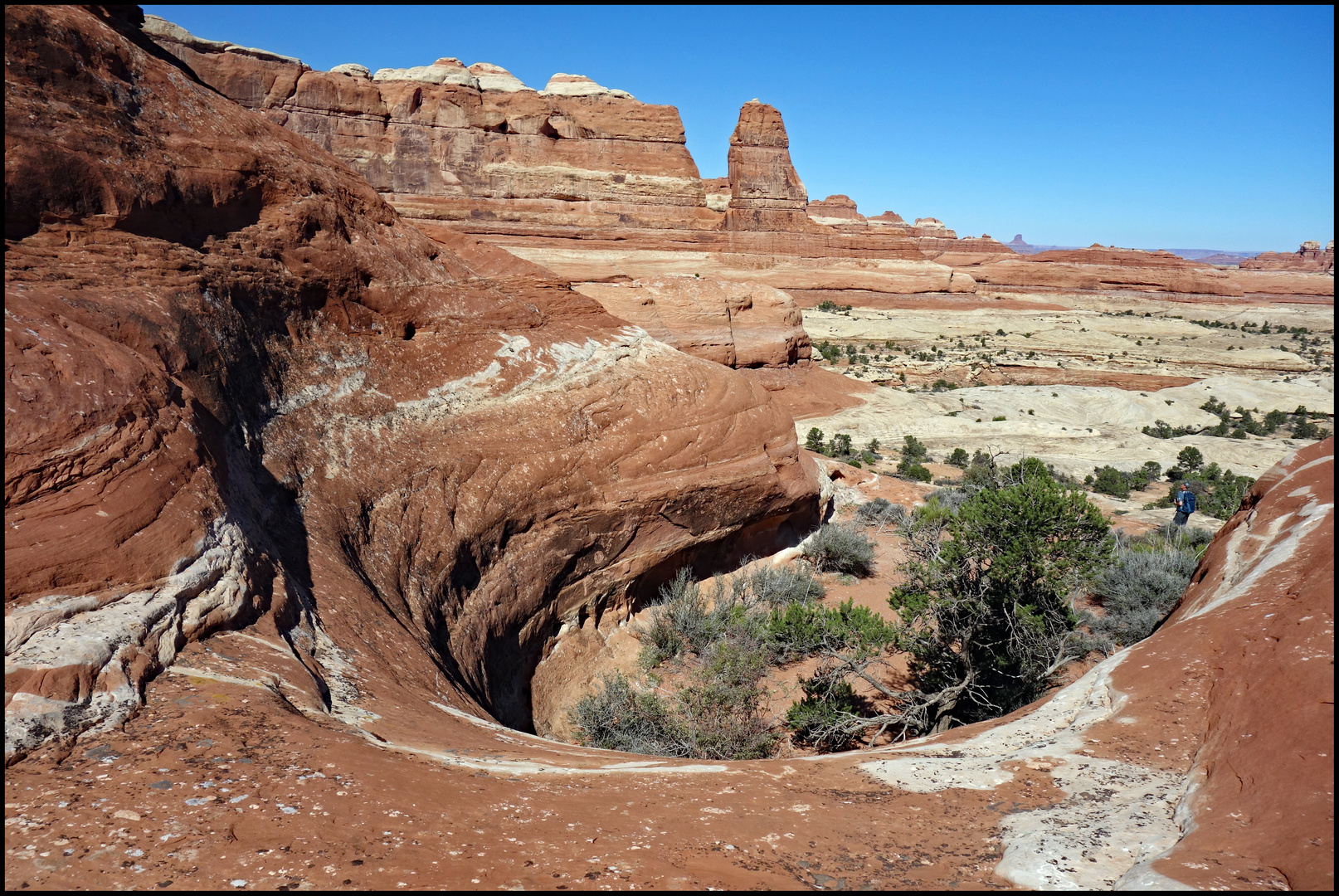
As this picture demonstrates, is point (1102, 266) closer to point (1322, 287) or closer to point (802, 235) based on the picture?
point (1322, 287)

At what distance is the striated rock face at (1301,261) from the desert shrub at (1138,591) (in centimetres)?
11658

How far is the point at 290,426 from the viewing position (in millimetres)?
7078

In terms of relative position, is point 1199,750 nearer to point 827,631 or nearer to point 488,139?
point 827,631

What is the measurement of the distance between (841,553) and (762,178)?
172 ft

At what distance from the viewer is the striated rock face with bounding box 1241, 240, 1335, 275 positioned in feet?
333

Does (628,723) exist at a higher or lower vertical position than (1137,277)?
lower

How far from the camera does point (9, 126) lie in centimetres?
568

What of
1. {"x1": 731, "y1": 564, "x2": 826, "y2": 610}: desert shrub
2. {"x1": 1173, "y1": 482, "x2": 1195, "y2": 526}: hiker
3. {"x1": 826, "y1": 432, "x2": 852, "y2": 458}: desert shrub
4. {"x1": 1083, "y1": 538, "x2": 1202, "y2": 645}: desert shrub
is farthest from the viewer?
{"x1": 826, "y1": 432, "x2": 852, "y2": 458}: desert shrub

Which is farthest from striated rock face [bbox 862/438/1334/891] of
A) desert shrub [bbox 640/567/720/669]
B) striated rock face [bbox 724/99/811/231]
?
striated rock face [bbox 724/99/811/231]

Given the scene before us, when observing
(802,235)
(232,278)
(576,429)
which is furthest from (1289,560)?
(802,235)

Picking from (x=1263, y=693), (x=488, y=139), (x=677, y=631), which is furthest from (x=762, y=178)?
(x=1263, y=693)

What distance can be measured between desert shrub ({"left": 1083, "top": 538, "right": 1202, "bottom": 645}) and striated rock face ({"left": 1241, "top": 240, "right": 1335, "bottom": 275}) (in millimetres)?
116580

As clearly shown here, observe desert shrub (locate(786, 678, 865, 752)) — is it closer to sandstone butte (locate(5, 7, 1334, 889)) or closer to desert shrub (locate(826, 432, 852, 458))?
sandstone butte (locate(5, 7, 1334, 889))

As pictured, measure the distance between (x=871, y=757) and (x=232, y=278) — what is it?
23.1 feet
